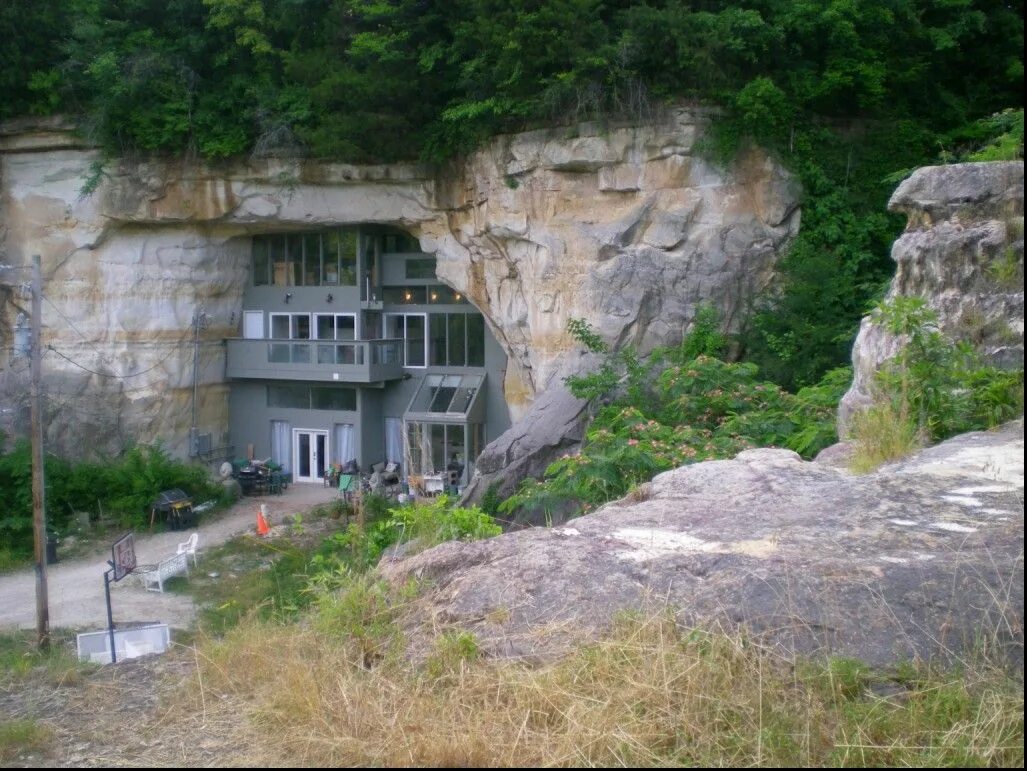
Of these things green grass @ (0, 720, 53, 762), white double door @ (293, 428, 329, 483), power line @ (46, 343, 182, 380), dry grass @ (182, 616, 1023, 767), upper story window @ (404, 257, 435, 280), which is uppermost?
upper story window @ (404, 257, 435, 280)

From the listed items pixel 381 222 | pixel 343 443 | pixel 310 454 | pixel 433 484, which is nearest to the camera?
pixel 433 484

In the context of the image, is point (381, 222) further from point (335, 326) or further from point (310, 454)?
point (310, 454)

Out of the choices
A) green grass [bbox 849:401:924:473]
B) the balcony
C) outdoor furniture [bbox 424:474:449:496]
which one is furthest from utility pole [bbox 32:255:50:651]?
green grass [bbox 849:401:924:473]

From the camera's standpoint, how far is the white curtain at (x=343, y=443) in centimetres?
2616

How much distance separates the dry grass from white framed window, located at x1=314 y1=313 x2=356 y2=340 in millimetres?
22964

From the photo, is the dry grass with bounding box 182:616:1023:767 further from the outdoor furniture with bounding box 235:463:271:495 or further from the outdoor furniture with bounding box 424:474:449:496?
the outdoor furniture with bounding box 235:463:271:495

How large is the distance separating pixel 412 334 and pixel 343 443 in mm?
3594

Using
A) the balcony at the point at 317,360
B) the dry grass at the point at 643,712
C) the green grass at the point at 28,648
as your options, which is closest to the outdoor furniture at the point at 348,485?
the balcony at the point at 317,360

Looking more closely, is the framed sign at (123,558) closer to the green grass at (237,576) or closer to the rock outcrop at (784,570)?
the green grass at (237,576)

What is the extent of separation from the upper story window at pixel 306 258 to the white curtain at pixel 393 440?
4027 mm

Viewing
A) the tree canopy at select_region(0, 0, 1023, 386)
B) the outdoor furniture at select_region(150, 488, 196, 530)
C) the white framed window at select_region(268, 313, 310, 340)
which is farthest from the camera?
the white framed window at select_region(268, 313, 310, 340)

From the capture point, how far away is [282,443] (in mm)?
27016

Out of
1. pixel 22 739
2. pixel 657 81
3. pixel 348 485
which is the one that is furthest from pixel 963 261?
pixel 348 485

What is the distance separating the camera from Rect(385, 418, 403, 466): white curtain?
26250 millimetres
